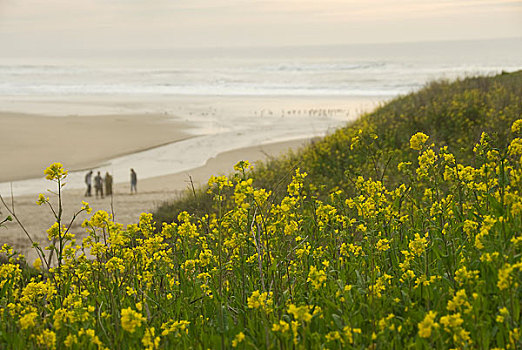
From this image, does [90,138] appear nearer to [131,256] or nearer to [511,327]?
[131,256]

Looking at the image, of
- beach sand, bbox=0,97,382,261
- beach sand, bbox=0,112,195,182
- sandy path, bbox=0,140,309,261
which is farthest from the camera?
beach sand, bbox=0,112,195,182

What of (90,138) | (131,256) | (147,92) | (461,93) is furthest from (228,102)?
(131,256)

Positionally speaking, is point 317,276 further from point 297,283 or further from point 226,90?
point 226,90

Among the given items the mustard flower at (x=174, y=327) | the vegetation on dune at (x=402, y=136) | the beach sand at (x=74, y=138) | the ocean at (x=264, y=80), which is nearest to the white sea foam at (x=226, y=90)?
the ocean at (x=264, y=80)

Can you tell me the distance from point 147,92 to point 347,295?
5174 cm

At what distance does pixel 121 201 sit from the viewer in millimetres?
18453

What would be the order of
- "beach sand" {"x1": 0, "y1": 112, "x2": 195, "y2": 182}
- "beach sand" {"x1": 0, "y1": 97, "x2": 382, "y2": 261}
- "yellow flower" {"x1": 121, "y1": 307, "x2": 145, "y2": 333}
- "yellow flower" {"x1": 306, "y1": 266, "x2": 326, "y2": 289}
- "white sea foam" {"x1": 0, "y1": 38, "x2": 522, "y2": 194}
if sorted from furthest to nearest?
1. "white sea foam" {"x1": 0, "y1": 38, "x2": 522, "y2": 194}
2. "beach sand" {"x1": 0, "y1": 112, "x2": 195, "y2": 182}
3. "beach sand" {"x1": 0, "y1": 97, "x2": 382, "y2": 261}
4. "yellow flower" {"x1": 306, "y1": 266, "x2": 326, "y2": 289}
5. "yellow flower" {"x1": 121, "y1": 307, "x2": 145, "y2": 333}

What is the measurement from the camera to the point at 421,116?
46.7ft

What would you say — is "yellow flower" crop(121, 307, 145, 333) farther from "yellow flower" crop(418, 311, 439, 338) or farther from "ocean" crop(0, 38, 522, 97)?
"ocean" crop(0, 38, 522, 97)

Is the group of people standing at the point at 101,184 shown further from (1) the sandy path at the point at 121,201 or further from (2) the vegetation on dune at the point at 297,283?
(2) the vegetation on dune at the point at 297,283

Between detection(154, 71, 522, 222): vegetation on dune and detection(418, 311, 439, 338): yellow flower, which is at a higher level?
detection(154, 71, 522, 222): vegetation on dune

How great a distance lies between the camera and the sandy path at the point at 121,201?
1520cm

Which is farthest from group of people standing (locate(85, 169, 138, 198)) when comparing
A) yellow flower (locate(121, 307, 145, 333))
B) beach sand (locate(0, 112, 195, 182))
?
yellow flower (locate(121, 307, 145, 333))

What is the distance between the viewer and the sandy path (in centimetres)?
1520
